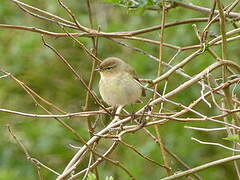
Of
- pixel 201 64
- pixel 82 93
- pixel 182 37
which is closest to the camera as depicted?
pixel 201 64

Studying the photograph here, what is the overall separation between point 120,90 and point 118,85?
0.07 metres

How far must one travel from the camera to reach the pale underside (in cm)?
439

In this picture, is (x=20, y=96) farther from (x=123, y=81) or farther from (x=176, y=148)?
(x=123, y=81)

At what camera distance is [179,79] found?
6555 millimetres

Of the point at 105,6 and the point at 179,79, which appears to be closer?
the point at 179,79

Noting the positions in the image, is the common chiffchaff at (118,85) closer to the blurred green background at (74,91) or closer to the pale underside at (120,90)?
the pale underside at (120,90)

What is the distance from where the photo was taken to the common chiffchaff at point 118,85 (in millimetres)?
4402

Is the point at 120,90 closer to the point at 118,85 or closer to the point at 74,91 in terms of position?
the point at 118,85

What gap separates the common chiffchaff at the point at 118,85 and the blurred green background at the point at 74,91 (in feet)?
4.95

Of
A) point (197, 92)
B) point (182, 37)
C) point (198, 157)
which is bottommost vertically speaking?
point (198, 157)

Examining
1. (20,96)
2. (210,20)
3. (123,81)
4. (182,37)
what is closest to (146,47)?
(182,37)

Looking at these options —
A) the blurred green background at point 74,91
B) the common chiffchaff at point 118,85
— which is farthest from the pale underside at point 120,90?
the blurred green background at point 74,91

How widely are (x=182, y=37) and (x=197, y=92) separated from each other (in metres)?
0.57

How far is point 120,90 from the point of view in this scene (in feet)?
14.6
